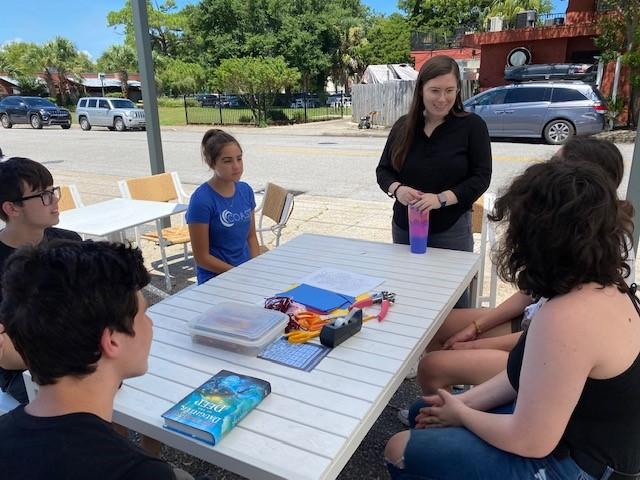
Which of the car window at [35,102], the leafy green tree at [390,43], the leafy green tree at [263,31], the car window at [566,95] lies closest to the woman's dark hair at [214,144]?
the car window at [566,95]

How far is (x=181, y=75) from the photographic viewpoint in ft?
112

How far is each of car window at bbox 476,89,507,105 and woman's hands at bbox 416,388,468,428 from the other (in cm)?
1240

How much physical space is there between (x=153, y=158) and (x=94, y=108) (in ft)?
61.3

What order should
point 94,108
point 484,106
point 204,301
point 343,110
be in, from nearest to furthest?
1. point 204,301
2. point 484,106
3. point 94,108
4. point 343,110

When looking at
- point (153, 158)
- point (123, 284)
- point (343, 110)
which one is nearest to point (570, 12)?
point (343, 110)

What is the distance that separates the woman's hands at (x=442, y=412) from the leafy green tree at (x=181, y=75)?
116 ft

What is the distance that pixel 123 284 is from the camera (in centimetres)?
98

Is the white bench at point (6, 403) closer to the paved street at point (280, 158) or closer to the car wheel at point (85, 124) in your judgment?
the paved street at point (280, 158)

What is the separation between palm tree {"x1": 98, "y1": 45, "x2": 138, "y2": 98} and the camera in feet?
135

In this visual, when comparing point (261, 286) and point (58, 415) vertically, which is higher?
point (58, 415)

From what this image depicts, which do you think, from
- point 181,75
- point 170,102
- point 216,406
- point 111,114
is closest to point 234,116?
point 111,114

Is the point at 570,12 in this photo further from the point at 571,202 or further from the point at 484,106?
the point at 571,202

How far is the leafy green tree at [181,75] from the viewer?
34250mm

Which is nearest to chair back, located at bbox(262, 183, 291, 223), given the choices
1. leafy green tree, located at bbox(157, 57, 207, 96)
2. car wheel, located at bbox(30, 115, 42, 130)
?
car wheel, located at bbox(30, 115, 42, 130)
